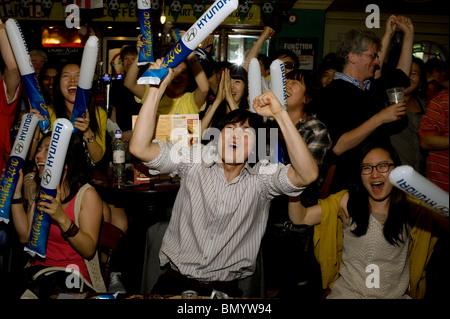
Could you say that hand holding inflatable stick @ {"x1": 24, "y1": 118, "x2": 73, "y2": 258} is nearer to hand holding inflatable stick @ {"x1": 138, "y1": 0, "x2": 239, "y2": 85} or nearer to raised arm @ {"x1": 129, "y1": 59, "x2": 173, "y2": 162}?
raised arm @ {"x1": 129, "y1": 59, "x2": 173, "y2": 162}

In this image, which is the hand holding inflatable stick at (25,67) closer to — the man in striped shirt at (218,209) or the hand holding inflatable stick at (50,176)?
the hand holding inflatable stick at (50,176)

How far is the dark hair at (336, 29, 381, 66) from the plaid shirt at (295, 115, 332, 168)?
0.56m

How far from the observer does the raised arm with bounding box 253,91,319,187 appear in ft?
4.43

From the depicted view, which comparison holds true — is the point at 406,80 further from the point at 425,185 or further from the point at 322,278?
the point at 425,185

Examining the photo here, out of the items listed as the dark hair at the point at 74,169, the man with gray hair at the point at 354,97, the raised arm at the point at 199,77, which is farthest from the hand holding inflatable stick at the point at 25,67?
the man with gray hair at the point at 354,97

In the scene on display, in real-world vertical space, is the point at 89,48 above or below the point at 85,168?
above

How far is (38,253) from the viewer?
5.41ft

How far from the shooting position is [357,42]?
2223 millimetres

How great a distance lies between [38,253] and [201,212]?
0.76 m

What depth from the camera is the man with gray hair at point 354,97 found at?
2.11 m

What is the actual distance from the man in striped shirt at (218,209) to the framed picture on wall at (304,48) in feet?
16.3

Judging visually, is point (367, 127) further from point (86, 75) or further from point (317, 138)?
point (86, 75)
